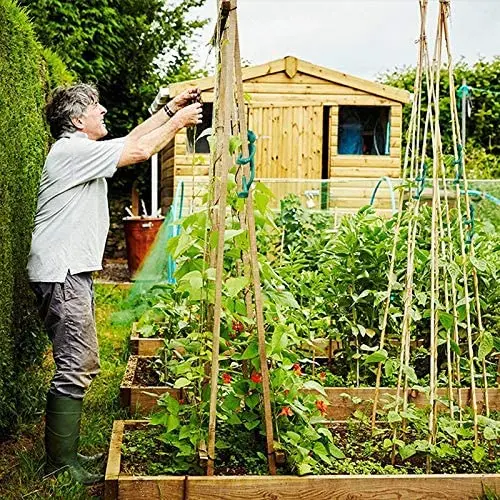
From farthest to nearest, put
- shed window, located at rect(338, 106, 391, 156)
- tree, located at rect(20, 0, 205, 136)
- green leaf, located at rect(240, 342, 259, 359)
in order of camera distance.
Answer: tree, located at rect(20, 0, 205, 136) → shed window, located at rect(338, 106, 391, 156) → green leaf, located at rect(240, 342, 259, 359)

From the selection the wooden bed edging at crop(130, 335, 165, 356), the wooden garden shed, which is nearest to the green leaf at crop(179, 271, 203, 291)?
the wooden bed edging at crop(130, 335, 165, 356)

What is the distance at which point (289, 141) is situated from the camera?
12.6 m

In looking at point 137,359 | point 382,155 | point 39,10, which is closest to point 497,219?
point 382,155

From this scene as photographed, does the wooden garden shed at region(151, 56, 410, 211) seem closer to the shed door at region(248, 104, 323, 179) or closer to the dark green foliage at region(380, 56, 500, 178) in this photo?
the shed door at region(248, 104, 323, 179)

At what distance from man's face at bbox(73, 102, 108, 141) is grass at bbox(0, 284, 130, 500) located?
4.50 ft

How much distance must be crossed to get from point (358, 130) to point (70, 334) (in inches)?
386

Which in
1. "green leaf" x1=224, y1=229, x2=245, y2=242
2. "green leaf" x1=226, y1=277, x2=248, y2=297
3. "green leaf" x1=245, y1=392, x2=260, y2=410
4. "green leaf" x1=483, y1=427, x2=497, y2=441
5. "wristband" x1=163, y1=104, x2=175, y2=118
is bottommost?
"green leaf" x1=483, y1=427, x2=497, y2=441

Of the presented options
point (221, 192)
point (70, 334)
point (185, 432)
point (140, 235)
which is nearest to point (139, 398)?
point (70, 334)

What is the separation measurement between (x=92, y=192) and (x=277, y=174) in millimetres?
9197

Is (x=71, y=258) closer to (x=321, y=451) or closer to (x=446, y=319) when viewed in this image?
(x=321, y=451)

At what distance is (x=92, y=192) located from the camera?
359 centimetres

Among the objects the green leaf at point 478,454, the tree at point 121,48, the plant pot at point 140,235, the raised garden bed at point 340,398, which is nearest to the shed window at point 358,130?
the plant pot at point 140,235

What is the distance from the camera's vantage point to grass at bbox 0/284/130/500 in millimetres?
3402

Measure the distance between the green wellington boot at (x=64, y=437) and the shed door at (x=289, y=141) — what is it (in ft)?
30.4
